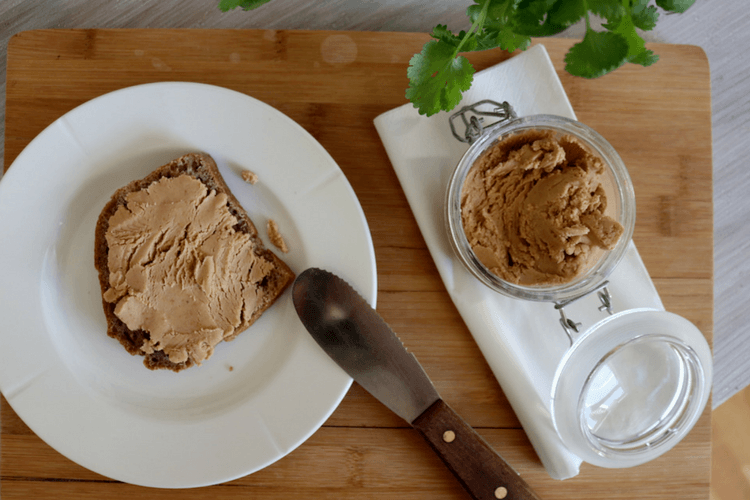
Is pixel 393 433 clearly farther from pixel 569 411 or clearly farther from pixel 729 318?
pixel 729 318

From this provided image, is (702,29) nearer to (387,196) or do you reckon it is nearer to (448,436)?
(387,196)

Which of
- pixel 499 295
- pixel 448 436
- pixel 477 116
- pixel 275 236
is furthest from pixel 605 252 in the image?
pixel 275 236

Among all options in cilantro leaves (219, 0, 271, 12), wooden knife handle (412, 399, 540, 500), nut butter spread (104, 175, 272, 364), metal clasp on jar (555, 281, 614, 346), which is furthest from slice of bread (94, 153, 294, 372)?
metal clasp on jar (555, 281, 614, 346)

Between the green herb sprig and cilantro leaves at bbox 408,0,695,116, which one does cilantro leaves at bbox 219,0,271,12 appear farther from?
cilantro leaves at bbox 408,0,695,116

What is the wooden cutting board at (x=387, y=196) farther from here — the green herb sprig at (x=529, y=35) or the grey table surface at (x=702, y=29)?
the green herb sprig at (x=529, y=35)

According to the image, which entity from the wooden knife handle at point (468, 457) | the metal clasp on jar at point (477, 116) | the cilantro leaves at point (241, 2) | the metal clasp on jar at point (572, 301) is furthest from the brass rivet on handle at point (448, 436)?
the cilantro leaves at point (241, 2)

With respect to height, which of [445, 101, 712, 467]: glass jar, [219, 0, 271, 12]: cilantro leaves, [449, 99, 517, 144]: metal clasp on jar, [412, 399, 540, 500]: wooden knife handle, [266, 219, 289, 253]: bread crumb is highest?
[219, 0, 271, 12]: cilantro leaves
